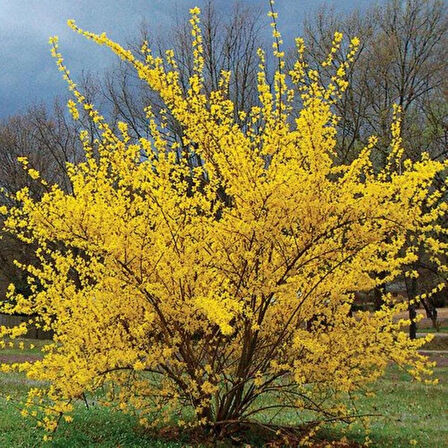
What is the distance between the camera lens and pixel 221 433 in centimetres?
708

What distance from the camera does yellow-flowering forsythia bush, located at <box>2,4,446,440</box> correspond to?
601cm

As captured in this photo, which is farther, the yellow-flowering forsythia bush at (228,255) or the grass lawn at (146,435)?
the grass lawn at (146,435)

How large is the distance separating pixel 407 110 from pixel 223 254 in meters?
18.6

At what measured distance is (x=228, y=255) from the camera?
21.1ft

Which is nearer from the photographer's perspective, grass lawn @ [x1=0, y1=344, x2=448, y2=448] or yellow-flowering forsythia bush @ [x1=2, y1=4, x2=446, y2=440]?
yellow-flowering forsythia bush @ [x1=2, y1=4, x2=446, y2=440]

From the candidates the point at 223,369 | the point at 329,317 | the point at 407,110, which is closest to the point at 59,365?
the point at 223,369

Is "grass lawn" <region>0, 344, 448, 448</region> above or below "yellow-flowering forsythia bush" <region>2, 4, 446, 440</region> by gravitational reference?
below

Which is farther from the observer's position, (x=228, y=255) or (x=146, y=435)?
(x=146, y=435)

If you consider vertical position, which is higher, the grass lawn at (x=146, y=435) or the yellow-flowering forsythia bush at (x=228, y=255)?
the yellow-flowering forsythia bush at (x=228, y=255)

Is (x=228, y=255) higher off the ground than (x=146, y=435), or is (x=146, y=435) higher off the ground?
(x=228, y=255)

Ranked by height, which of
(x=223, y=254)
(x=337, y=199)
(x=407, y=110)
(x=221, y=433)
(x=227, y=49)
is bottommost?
(x=221, y=433)

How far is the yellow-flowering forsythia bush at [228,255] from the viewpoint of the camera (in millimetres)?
6008

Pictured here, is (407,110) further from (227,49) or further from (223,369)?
(223,369)

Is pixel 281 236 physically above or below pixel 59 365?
above
